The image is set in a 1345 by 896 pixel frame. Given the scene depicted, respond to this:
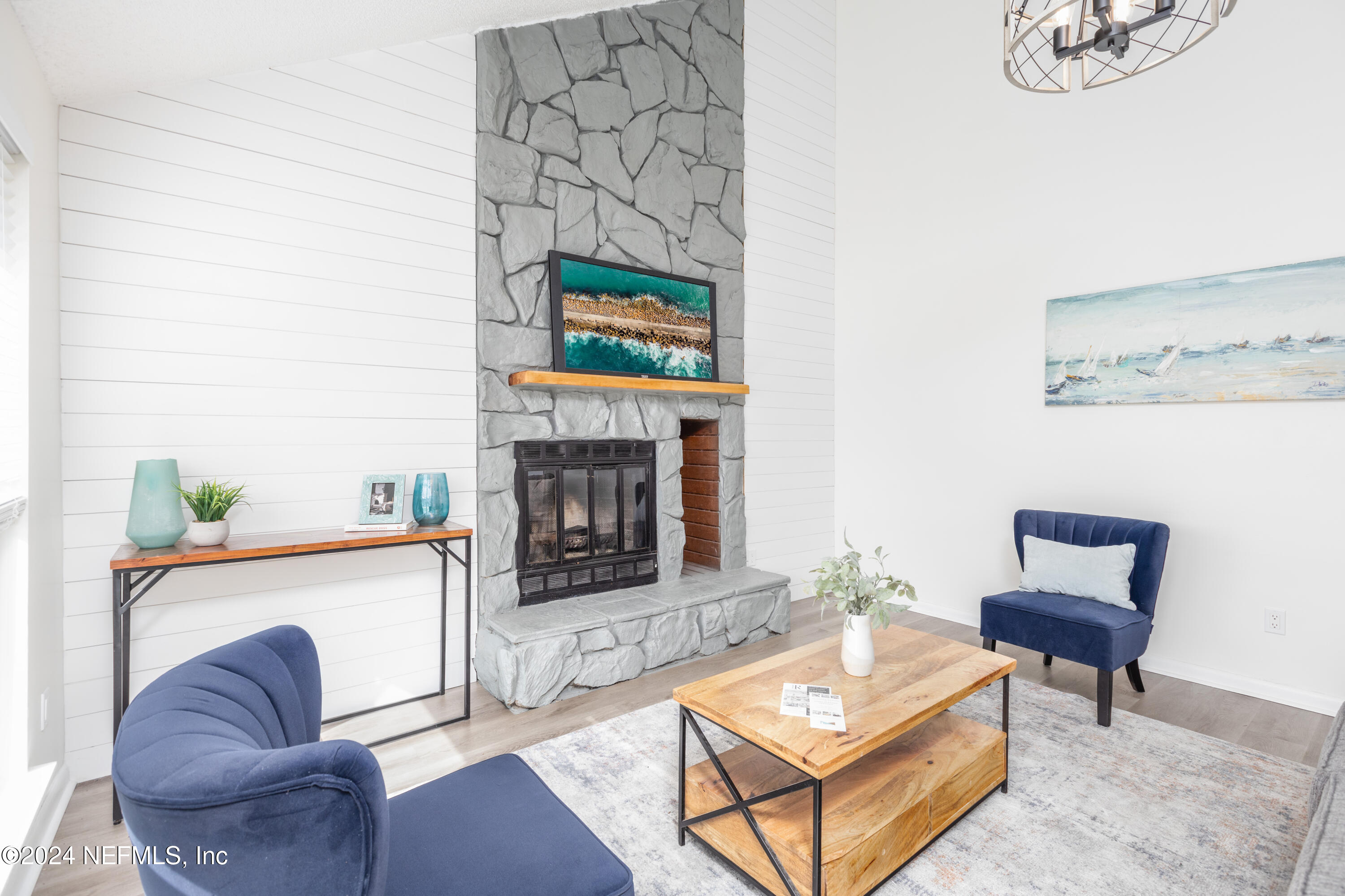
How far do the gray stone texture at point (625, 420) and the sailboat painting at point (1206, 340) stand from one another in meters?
2.40

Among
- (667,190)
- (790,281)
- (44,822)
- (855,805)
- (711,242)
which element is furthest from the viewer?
(790,281)

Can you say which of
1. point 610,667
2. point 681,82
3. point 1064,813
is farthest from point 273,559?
point 681,82

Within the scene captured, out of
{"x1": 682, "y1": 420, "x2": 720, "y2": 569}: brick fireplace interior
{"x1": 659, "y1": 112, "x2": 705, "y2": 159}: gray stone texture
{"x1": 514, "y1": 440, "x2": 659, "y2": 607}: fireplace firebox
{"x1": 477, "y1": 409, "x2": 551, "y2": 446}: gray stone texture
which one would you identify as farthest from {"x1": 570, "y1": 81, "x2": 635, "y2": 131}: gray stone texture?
{"x1": 682, "y1": 420, "x2": 720, "y2": 569}: brick fireplace interior

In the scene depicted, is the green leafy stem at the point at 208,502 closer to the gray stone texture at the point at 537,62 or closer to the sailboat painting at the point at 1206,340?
the gray stone texture at the point at 537,62

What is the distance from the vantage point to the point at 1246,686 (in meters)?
2.96

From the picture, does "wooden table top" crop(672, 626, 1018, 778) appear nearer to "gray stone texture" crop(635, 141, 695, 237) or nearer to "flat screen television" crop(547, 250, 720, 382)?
"flat screen television" crop(547, 250, 720, 382)

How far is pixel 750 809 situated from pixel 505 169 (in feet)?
9.81

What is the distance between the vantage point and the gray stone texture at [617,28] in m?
3.52

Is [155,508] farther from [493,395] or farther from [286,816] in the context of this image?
[286,816]

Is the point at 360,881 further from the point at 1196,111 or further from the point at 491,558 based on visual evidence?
the point at 1196,111

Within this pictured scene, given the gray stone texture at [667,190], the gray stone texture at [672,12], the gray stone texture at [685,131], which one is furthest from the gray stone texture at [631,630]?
the gray stone texture at [672,12]

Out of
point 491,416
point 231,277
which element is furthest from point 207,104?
point 491,416

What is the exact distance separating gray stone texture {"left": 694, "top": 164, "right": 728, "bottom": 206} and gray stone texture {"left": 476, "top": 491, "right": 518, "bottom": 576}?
7.45 feet

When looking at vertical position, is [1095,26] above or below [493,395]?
above
